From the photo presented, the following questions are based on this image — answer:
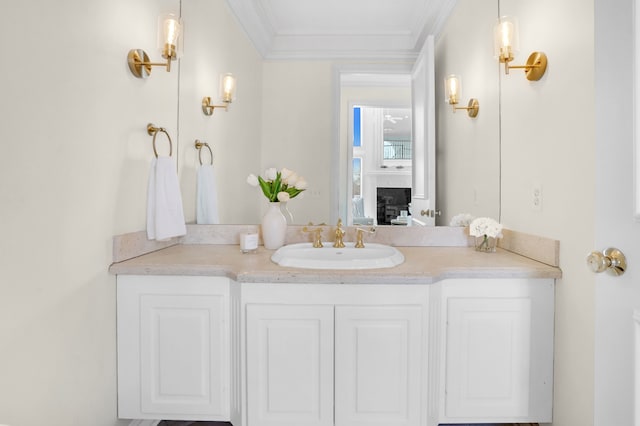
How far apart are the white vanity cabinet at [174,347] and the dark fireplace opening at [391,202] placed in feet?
2.80

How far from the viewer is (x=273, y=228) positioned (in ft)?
6.06

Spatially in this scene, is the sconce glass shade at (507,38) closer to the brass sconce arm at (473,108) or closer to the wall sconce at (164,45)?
the brass sconce arm at (473,108)

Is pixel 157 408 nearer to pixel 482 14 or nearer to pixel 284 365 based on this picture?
pixel 284 365

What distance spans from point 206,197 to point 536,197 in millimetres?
1514

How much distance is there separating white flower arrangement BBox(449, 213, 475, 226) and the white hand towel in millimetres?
1207

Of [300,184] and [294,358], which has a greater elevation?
[300,184]

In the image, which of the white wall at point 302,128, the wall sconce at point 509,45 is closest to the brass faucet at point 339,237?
the white wall at point 302,128

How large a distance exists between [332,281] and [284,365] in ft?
1.15

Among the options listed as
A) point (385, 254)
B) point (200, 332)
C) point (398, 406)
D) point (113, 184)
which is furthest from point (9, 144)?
point (398, 406)

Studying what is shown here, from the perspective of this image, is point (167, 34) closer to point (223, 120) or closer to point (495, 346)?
point (223, 120)

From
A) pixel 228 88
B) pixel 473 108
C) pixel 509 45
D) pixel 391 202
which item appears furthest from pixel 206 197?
pixel 509 45

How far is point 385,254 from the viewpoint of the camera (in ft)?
5.52

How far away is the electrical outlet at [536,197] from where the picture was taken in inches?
59.9

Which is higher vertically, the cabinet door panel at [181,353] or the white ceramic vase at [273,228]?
the white ceramic vase at [273,228]
